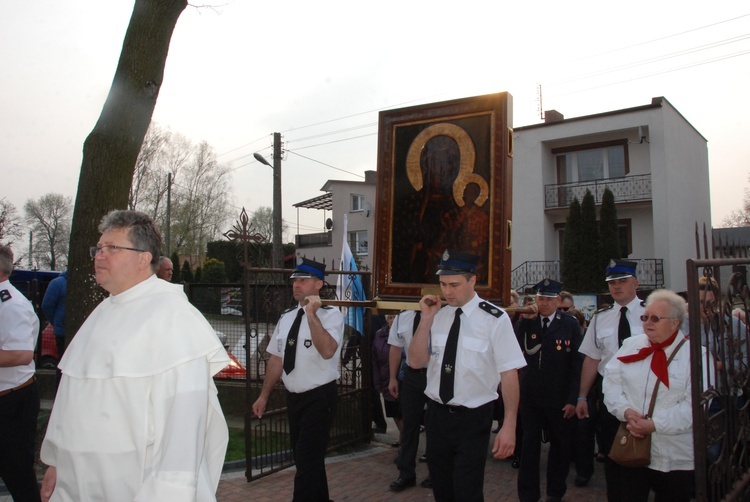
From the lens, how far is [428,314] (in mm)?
4188

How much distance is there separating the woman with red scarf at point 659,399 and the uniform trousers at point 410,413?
222 centimetres

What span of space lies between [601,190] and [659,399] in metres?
21.4

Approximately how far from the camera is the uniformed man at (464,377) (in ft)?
13.1

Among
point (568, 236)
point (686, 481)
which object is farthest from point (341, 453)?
point (568, 236)

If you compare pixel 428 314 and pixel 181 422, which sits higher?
pixel 428 314

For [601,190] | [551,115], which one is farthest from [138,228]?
[551,115]

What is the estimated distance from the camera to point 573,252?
71.3 ft

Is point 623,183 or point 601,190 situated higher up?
point 623,183

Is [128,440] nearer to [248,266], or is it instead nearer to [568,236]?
[248,266]

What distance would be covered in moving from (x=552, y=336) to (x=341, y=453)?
10.4ft

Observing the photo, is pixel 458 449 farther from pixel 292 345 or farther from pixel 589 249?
pixel 589 249

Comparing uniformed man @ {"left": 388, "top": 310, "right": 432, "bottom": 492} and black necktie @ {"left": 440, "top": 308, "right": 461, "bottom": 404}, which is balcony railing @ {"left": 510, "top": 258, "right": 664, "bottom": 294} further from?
black necktie @ {"left": 440, "top": 308, "right": 461, "bottom": 404}

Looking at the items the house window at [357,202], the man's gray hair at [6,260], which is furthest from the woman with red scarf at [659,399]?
the house window at [357,202]

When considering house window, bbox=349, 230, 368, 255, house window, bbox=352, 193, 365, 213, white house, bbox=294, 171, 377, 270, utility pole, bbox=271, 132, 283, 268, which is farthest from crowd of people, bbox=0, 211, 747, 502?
house window, bbox=352, 193, 365, 213
